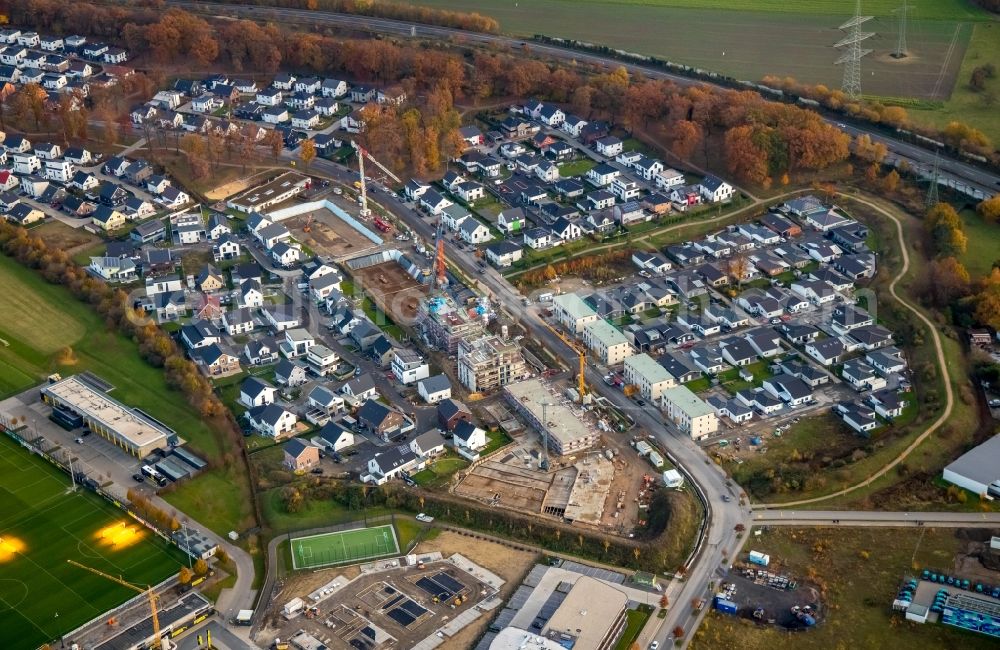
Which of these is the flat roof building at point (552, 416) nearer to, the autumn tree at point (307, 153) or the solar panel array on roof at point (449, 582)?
the solar panel array on roof at point (449, 582)

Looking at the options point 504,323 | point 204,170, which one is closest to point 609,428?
point 504,323

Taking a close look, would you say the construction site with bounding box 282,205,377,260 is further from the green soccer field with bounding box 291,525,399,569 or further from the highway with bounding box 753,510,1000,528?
the highway with bounding box 753,510,1000,528

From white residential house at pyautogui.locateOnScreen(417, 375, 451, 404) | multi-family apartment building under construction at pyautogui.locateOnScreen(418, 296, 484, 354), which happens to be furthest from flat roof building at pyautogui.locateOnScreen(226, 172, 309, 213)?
white residential house at pyautogui.locateOnScreen(417, 375, 451, 404)

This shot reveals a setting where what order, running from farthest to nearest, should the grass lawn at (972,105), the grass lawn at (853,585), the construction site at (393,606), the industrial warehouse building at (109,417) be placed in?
the grass lawn at (972,105) < the industrial warehouse building at (109,417) < the construction site at (393,606) < the grass lawn at (853,585)

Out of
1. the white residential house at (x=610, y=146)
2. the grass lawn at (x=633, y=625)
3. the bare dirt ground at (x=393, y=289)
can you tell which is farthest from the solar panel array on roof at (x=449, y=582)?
the white residential house at (x=610, y=146)

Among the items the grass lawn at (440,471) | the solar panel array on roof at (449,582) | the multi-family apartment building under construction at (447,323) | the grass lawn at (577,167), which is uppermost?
the grass lawn at (577,167)

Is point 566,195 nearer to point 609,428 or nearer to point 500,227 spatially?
point 500,227
